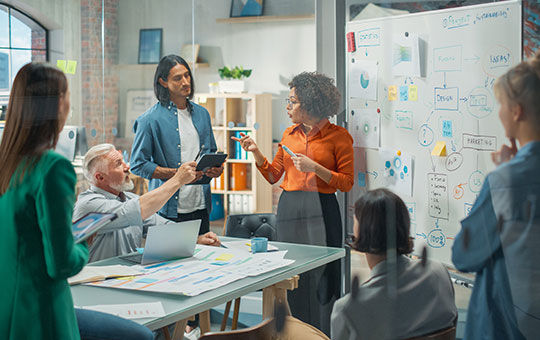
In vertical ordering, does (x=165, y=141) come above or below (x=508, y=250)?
above

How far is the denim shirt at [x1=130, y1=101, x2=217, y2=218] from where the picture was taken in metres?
2.72

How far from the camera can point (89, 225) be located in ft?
5.76

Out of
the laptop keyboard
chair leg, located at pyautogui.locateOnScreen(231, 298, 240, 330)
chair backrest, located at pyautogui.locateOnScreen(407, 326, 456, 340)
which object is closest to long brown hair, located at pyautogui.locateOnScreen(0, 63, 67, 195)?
the laptop keyboard

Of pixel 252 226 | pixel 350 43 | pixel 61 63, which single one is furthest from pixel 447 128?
pixel 61 63

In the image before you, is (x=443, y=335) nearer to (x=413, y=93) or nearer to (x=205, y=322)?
(x=413, y=93)

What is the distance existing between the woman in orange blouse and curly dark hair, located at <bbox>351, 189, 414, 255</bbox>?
11cm

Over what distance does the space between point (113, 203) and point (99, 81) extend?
0.90 metres

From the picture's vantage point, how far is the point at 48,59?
2773mm

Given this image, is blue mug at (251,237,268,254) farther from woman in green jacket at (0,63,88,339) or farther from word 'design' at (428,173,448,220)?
woman in green jacket at (0,63,88,339)

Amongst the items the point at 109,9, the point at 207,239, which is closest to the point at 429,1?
the point at 207,239

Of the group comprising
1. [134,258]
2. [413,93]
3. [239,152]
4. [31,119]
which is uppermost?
[413,93]

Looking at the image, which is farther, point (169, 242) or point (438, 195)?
point (169, 242)

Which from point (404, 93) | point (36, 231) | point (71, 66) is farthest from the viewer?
point (71, 66)

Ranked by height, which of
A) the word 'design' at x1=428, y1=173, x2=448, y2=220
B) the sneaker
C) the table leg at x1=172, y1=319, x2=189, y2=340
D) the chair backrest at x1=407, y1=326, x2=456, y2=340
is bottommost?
the sneaker
